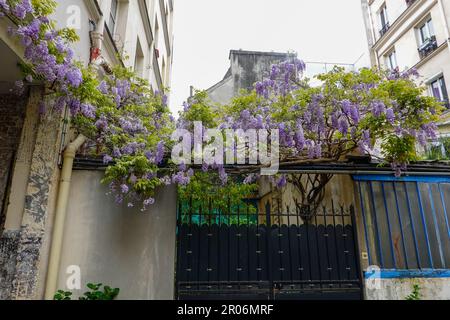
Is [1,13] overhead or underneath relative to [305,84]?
underneath

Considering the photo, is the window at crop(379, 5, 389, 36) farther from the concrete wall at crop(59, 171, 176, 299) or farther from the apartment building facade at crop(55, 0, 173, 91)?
the concrete wall at crop(59, 171, 176, 299)

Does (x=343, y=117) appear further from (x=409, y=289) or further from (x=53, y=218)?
(x=53, y=218)

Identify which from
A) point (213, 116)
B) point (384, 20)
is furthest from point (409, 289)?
point (384, 20)

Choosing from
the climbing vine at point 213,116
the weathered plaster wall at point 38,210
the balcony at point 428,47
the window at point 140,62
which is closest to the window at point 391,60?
the balcony at point 428,47

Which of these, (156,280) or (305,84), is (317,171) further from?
(156,280)

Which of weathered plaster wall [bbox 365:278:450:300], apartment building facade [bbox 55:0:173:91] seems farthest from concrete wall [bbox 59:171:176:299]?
weathered plaster wall [bbox 365:278:450:300]

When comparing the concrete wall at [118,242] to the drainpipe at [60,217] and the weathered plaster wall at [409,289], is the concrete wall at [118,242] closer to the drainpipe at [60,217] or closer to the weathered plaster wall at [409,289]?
the drainpipe at [60,217]

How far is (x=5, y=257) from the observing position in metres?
3.99

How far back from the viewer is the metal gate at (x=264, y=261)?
15.3ft

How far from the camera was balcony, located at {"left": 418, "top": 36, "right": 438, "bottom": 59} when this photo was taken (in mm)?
13589

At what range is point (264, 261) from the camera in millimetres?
4855
